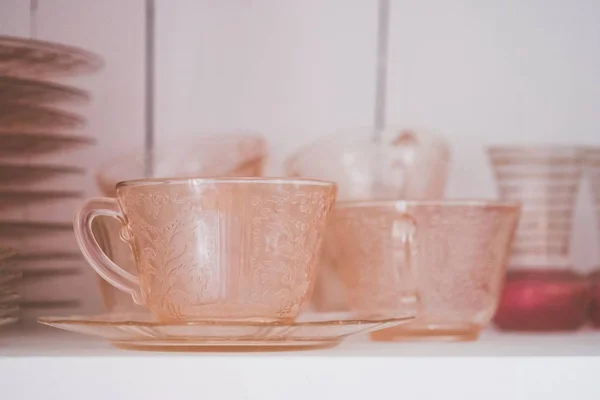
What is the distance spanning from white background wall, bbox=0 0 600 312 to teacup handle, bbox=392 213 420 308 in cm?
18

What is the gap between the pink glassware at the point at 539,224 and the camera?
574 millimetres

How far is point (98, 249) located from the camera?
0.49 meters

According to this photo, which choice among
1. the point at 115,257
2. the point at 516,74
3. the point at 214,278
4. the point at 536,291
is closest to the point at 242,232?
the point at 214,278

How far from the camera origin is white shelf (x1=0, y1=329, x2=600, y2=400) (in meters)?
0.40

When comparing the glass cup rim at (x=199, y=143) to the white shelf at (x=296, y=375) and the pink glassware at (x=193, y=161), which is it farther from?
the white shelf at (x=296, y=375)

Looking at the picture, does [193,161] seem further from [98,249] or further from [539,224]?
[539,224]

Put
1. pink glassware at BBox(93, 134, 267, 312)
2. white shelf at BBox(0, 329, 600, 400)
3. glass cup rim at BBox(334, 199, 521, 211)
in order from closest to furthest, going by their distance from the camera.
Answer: white shelf at BBox(0, 329, 600, 400) < glass cup rim at BBox(334, 199, 521, 211) < pink glassware at BBox(93, 134, 267, 312)

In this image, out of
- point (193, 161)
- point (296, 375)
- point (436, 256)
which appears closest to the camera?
point (296, 375)

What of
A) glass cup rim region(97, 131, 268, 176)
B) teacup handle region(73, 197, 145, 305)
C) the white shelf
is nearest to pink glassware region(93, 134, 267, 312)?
glass cup rim region(97, 131, 268, 176)

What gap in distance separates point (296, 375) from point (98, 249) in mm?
169

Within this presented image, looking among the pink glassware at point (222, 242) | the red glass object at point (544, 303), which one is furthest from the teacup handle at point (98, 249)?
the red glass object at point (544, 303)

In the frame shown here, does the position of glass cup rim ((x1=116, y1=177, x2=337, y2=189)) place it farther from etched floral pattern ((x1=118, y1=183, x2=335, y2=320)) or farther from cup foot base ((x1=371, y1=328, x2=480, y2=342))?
cup foot base ((x1=371, y1=328, x2=480, y2=342))

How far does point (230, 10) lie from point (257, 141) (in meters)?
0.13

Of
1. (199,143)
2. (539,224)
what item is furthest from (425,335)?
(199,143)
